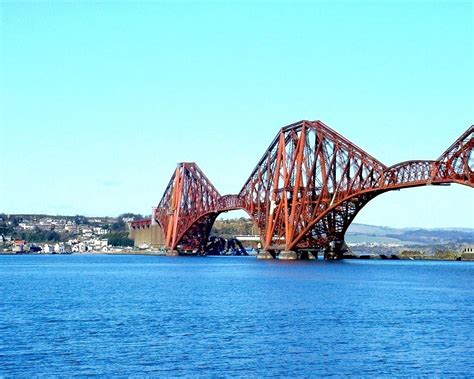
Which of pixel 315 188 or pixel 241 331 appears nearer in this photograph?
pixel 241 331

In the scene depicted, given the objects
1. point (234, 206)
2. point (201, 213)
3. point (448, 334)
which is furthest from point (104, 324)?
point (201, 213)

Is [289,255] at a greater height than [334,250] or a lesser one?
lesser

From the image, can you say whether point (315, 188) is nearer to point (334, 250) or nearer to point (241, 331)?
point (334, 250)

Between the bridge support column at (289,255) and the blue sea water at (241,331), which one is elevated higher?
the bridge support column at (289,255)

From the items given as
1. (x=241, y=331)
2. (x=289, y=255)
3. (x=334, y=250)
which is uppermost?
(x=334, y=250)

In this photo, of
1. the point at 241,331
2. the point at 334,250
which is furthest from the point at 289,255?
the point at 241,331

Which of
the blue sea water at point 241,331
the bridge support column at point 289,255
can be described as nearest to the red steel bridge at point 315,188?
the bridge support column at point 289,255

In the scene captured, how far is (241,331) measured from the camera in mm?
47688

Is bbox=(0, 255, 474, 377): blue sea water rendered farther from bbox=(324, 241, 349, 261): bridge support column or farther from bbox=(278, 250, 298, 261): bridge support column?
bbox=(324, 241, 349, 261): bridge support column

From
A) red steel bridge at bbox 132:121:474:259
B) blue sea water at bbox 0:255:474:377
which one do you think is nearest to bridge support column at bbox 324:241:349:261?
red steel bridge at bbox 132:121:474:259

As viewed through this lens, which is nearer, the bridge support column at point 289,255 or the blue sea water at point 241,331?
A: the blue sea water at point 241,331

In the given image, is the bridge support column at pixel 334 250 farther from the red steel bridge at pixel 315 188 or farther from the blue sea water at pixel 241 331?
the blue sea water at pixel 241 331

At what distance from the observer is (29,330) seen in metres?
48.0

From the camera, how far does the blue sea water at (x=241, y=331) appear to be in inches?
1485
